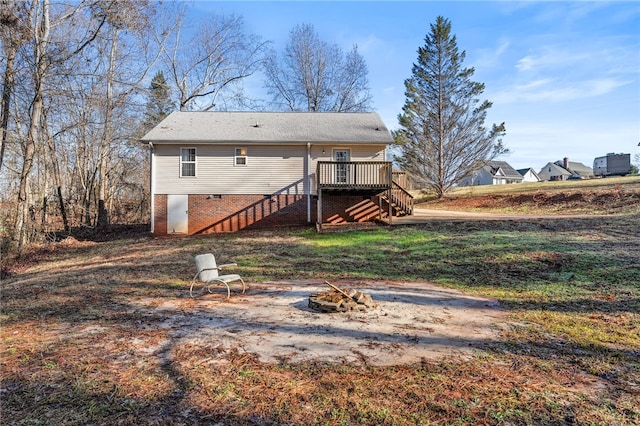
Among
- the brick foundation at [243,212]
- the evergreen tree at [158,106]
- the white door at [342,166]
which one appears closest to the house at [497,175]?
the white door at [342,166]

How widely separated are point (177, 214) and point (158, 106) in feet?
47.8

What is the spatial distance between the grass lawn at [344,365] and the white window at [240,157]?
8455 millimetres

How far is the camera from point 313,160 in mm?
16609

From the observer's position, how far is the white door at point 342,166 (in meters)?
15.7

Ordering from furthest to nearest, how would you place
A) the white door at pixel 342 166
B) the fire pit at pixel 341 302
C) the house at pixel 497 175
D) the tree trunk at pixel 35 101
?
the house at pixel 497 175, the white door at pixel 342 166, the tree trunk at pixel 35 101, the fire pit at pixel 341 302

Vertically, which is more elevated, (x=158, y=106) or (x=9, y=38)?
(x=158, y=106)

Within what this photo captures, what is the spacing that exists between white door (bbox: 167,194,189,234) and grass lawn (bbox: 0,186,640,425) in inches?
282

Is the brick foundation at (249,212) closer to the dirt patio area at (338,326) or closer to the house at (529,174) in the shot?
the dirt patio area at (338,326)

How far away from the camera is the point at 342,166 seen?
1633 cm

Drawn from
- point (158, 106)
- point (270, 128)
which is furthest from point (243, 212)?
point (158, 106)

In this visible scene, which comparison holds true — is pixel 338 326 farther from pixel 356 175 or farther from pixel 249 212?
pixel 249 212

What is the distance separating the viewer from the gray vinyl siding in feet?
53.1

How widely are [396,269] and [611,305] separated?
4.26 m

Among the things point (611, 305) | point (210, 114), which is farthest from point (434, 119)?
point (611, 305)
